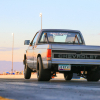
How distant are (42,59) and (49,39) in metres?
1.58

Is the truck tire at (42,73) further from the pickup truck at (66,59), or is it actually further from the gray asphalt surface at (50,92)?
the gray asphalt surface at (50,92)

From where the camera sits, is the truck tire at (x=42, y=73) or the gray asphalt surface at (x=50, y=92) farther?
the truck tire at (x=42, y=73)

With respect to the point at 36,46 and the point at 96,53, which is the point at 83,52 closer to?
the point at 96,53

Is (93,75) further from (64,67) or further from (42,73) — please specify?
(42,73)

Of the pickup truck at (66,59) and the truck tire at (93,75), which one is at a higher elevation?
the pickup truck at (66,59)

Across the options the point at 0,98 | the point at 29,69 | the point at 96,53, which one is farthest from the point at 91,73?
the point at 0,98

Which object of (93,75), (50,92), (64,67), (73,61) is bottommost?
(93,75)

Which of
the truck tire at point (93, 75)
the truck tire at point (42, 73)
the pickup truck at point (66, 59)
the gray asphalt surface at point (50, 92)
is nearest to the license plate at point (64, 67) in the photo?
the pickup truck at point (66, 59)

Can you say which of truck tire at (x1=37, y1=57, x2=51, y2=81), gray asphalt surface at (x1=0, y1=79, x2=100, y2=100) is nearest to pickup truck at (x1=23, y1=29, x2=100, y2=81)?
truck tire at (x1=37, y1=57, x2=51, y2=81)

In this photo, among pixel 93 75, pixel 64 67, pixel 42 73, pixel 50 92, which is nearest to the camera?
pixel 50 92

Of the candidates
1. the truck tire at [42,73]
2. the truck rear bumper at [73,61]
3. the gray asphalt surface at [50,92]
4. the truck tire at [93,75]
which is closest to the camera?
the gray asphalt surface at [50,92]

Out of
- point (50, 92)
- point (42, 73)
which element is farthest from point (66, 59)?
point (50, 92)

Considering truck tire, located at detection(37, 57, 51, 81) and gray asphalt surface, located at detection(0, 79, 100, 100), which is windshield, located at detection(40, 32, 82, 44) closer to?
truck tire, located at detection(37, 57, 51, 81)

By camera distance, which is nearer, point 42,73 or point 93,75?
point 42,73
